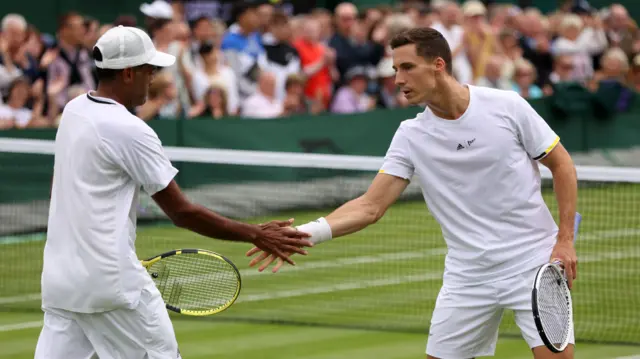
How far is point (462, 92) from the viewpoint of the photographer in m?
6.14

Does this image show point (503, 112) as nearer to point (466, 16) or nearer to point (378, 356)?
point (378, 356)

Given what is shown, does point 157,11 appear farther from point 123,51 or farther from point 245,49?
point 123,51

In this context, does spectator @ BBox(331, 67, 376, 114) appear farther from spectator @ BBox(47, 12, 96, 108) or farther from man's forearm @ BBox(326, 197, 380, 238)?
man's forearm @ BBox(326, 197, 380, 238)

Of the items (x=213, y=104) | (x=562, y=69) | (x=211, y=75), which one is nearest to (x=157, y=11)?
(x=211, y=75)

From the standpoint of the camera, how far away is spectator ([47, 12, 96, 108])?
14438 millimetres

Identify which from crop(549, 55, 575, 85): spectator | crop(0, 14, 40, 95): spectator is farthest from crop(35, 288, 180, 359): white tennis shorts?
crop(549, 55, 575, 85): spectator

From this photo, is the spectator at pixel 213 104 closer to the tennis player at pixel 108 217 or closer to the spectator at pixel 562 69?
the spectator at pixel 562 69

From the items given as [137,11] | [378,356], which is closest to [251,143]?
[137,11]

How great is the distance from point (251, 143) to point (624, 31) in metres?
10.1

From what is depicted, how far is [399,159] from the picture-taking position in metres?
6.31

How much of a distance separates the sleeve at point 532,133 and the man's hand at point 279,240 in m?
1.10

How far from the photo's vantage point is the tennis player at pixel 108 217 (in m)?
5.35

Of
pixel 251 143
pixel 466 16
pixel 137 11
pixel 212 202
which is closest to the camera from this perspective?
pixel 212 202

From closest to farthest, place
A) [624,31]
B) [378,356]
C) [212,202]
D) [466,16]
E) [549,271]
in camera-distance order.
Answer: [549,271] < [378,356] < [212,202] < [466,16] < [624,31]
